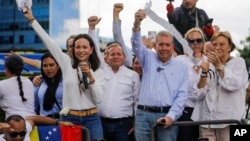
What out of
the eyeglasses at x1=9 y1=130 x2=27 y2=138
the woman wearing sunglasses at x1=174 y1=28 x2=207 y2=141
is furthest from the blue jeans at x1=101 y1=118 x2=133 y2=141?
the eyeglasses at x1=9 y1=130 x2=27 y2=138

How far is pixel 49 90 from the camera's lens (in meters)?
6.56

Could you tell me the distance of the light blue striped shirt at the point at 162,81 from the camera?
6168 millimetres

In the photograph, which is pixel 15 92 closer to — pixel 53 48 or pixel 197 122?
pixel 53 48

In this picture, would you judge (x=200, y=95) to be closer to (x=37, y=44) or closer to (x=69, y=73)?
(x=69, y=73)

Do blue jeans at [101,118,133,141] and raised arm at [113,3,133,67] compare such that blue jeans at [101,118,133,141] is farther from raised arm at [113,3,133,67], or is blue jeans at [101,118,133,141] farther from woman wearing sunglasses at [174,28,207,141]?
raised arm at [113,3,133,67]

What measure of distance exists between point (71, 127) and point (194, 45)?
172 centimetres

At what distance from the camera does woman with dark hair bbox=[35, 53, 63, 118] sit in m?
6.55

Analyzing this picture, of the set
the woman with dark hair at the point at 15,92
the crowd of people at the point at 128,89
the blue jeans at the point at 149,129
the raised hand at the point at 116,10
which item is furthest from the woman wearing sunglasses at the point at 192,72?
the woman with dark hair at the point at 15,92

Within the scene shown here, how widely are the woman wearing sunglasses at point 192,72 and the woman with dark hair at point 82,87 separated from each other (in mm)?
909

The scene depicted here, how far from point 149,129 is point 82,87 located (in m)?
0.78

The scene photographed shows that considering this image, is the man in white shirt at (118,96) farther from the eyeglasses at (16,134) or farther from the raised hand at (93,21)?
the eyeglasses at (16,134)

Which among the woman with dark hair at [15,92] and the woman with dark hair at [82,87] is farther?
the woman with dark hair at [15,92]

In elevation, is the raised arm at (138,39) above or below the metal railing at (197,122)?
above

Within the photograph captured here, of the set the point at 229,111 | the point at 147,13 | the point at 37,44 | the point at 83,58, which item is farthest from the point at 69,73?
the point at 37,44
